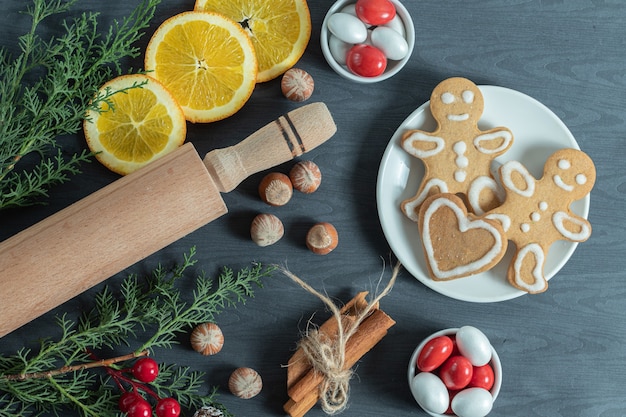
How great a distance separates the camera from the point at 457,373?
150cm

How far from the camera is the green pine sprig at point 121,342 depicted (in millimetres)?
1418

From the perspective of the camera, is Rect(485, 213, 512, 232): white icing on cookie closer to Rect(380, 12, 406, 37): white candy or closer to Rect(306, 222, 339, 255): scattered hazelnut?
Rect(306, 222, 339, 255): scattered hazelnut

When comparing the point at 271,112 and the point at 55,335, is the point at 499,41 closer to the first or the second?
the point at 271,112


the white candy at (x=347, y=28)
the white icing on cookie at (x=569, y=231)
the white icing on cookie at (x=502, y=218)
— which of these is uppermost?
the white candy at (x=347, y=28)

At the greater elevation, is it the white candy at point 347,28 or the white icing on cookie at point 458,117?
the white candy at point 347,28

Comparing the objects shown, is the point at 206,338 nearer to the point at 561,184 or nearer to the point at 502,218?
the point at 502,218

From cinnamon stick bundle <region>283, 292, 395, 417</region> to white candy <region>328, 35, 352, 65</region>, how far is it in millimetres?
578

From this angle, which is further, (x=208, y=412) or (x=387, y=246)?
(x=387, y=246)

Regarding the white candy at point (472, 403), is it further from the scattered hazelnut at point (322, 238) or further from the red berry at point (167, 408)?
the red berry at point (167, 408)

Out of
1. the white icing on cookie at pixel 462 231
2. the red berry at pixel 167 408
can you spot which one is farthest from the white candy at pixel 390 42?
the red berry at pixel 167 408

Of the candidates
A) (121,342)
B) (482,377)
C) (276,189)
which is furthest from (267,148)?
(482,377)

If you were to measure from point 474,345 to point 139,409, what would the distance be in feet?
2.53

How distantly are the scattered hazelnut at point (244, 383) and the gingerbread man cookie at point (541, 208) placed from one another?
68cm

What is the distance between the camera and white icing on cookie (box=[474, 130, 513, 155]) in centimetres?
154
